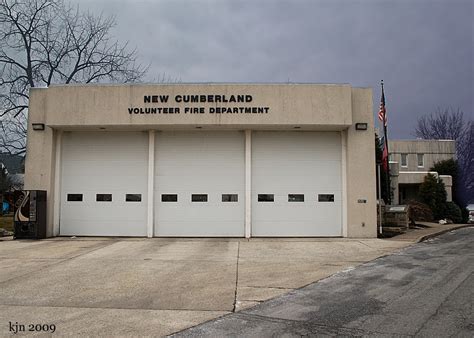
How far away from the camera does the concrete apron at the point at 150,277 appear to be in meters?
6.17

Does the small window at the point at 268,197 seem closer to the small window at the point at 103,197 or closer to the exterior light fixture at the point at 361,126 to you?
the exterior light fixture at the point at 361,126

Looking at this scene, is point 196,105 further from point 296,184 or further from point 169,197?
point 296,184

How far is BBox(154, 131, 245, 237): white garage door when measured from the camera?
1652 cm

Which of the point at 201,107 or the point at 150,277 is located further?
the point at 201,107

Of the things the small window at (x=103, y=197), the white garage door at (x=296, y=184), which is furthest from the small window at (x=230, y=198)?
the small window at (x=103, y=197)

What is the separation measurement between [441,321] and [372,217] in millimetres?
10459

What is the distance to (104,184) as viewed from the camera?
1681cm

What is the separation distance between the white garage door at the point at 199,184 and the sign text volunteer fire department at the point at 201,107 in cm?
121

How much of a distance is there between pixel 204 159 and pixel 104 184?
4.15 metres

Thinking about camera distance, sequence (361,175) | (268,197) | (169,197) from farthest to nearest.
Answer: (169,197) → (268,197) → (361,175)

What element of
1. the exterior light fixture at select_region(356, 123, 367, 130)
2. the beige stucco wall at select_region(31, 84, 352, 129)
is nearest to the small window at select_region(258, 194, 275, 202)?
the beige stucco wall at select_region(31, 84, 352, 129)

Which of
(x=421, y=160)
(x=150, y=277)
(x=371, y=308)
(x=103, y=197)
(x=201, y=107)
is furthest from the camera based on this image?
(x=421, y=160)

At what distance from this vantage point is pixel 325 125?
15992 millimetres

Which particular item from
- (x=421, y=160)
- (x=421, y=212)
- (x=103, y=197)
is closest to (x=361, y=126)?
(x=103, y=197)
